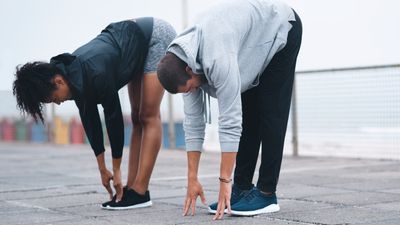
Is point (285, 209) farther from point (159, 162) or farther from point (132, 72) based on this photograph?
point (159, 162)

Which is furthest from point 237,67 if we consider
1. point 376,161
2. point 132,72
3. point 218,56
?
point 376,161

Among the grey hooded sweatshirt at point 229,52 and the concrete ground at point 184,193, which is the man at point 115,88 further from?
the grey hooded sweatshirt at point 229,52

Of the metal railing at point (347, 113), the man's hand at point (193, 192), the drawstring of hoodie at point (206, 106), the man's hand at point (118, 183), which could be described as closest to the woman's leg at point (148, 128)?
the man's hand at point (118, 183)

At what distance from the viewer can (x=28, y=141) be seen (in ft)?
43.5

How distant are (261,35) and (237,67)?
293 mm

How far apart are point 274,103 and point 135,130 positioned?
1.02m

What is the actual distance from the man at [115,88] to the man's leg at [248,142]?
1.78ft

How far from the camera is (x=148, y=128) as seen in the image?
15.2ft

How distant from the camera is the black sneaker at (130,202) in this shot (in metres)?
4.49

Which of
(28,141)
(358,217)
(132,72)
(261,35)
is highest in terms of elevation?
(261,35)

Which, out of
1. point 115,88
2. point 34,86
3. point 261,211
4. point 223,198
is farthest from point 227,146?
point 34,86

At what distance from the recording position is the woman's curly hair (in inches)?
165

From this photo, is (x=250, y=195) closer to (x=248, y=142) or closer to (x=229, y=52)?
(x=248, y=142)

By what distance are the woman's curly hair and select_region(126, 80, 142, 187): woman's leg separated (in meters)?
0.62
